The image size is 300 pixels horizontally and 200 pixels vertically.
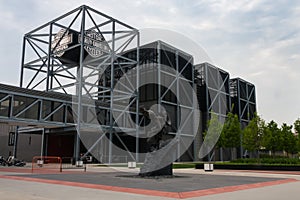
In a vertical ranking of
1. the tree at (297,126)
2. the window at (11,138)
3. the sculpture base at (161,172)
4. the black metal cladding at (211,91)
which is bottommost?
the sculpture base at (161,172)

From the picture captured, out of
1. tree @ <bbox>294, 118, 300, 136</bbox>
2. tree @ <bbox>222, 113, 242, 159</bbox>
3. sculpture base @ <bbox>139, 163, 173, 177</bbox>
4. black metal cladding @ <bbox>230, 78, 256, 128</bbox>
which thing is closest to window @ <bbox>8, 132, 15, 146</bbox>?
tree @ <bbox>222, 113, 242, 159</bbox>

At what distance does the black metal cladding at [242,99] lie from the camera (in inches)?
2361

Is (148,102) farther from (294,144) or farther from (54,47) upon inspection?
(294,144)

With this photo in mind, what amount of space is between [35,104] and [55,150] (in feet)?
32.7

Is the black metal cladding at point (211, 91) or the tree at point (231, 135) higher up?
the black metal cladding at point (211, 91)

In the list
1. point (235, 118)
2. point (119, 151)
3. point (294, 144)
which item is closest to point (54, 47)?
point (119, 151)

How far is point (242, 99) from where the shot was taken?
61.9 m

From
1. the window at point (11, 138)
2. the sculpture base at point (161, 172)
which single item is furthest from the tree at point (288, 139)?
the window at point (11, 138)

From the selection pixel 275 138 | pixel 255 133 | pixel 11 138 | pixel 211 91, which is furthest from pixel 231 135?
pixel 11 138

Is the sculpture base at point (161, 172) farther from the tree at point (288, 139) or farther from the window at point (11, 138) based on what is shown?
the window at point (11, 138)

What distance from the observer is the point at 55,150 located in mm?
40125

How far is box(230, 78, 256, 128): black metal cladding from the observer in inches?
2361

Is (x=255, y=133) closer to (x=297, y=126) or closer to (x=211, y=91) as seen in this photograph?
(x=297, y=126)

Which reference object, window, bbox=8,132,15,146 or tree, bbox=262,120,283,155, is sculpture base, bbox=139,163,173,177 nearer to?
tree, bbox=262,120,283,155
